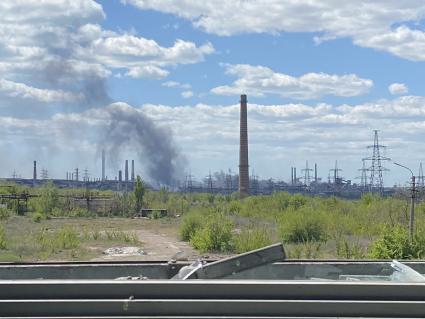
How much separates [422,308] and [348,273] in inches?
43.0

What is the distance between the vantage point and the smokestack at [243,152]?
69.6 metres

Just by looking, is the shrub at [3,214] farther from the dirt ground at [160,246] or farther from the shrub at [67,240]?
the shrub at [67,240]

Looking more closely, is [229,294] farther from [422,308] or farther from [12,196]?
[12,196]

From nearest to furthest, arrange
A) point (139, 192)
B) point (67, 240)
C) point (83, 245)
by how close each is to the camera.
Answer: point (67, 240) < point (83, 245) < point (139, 192)

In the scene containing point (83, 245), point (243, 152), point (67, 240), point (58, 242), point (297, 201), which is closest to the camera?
point (58, 242)

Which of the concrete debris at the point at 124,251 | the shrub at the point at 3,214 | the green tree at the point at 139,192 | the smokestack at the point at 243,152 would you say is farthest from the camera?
the smokestack at the point at 243,152

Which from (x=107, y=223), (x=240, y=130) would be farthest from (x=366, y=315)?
(x=240, y=130)

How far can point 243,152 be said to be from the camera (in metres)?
69.7

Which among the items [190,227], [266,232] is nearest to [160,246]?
[190,227]

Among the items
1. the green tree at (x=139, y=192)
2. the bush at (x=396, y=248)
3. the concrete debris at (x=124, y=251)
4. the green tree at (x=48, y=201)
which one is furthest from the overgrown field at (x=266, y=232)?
the green tree at (x=139, y=192)

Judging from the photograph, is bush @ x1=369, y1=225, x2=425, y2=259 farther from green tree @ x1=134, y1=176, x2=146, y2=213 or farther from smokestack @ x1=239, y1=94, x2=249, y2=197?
smokestack @ x1=239, y1=94, x2=249, y2=197

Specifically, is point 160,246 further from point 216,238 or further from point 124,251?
point 216,238

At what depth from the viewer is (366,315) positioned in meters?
2.65

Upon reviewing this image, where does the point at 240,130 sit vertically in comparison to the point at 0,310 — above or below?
above
